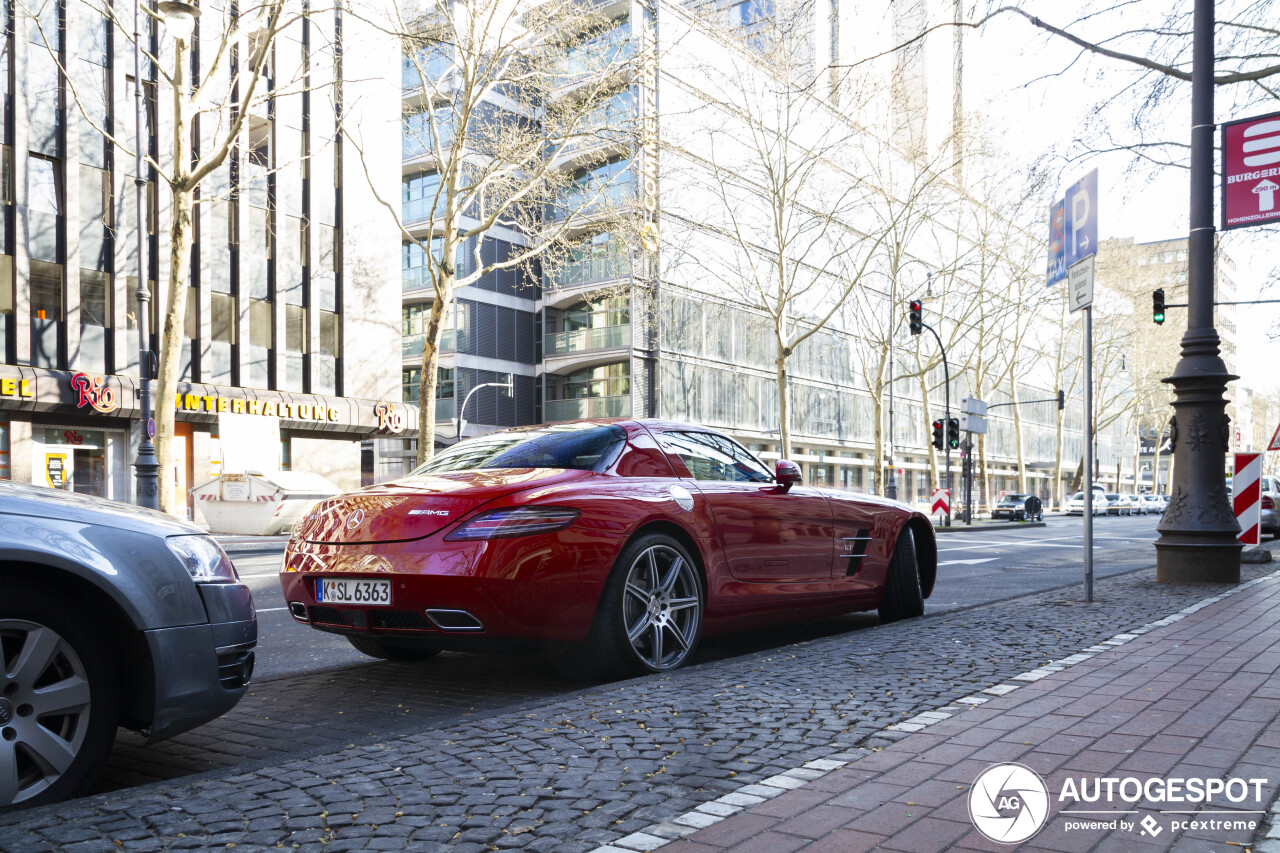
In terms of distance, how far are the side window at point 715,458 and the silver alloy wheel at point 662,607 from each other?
65 cm

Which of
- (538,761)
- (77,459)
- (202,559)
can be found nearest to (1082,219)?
(538,761)

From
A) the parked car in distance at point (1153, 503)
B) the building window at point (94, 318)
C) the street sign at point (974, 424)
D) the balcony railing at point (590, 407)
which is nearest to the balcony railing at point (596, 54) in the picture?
the building window at point (94, 318)

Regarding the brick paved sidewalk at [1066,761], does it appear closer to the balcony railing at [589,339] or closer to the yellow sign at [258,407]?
the yellow sign at [258,407]

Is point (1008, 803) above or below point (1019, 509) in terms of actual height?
above

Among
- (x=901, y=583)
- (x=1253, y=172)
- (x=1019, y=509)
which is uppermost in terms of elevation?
(x=1253, y=172)

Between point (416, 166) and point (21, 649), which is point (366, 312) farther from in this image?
point (21, 649)

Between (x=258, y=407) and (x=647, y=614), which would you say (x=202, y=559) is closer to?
(x=647, y=614)

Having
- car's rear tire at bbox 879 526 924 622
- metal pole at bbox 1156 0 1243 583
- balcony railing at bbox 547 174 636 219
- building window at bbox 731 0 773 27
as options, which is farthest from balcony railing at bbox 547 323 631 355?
car's rear tire at bbox 879 526 924 622

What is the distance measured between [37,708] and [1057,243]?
8373 millimetres

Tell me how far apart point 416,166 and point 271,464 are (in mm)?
21062

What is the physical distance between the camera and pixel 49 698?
2.97m

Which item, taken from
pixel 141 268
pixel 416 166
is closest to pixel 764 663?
pixel 141 268

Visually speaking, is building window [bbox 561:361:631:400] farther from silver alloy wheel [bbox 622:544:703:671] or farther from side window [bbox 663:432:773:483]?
silver alloy wheel [bbox 622:544:703:671]

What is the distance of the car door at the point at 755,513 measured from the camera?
18.3 feet
